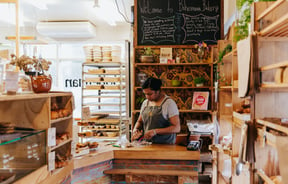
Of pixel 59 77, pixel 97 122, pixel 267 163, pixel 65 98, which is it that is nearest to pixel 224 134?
pixel 267 163

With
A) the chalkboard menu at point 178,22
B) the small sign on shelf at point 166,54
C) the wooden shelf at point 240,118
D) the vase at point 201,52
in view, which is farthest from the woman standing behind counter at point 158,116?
the chalkboard menu at point 178,22

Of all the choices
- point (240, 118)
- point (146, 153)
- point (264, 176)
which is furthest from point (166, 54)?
point (264, 176)

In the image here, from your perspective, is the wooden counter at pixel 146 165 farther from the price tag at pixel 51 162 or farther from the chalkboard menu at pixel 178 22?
the chalkboard menu at pixel 178 22

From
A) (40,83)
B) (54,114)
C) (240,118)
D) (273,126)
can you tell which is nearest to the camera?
(273,126)

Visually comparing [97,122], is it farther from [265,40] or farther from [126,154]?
[265,40]

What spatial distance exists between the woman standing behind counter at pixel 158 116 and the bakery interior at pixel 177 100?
195mm

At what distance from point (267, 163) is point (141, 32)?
12.0ft

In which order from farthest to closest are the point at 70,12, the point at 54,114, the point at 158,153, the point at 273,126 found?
the point at 70,12 < the point at 158,153 < the point at 54,114 < the point at 273,126

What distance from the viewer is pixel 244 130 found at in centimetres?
219

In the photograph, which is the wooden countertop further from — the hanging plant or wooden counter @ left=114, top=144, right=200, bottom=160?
the hanging plant

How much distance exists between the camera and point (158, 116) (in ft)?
13.3

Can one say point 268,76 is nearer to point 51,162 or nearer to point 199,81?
point 51,162

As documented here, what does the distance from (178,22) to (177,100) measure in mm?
1333

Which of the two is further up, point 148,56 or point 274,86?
point 148,56
